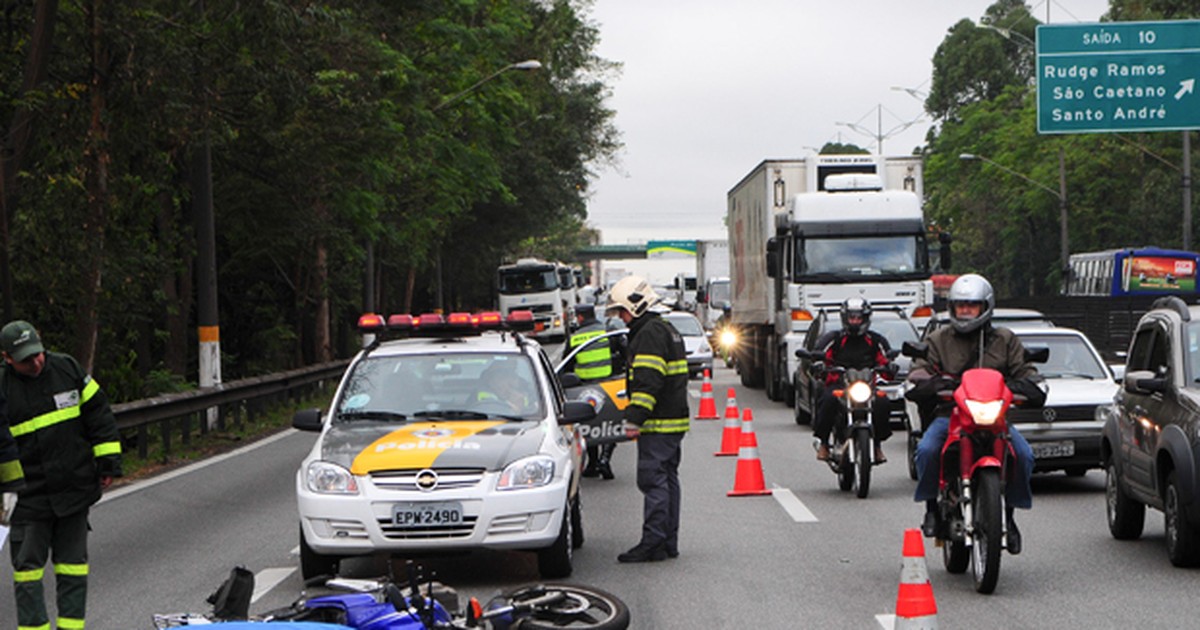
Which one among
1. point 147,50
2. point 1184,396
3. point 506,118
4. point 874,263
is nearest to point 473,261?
point 506,118

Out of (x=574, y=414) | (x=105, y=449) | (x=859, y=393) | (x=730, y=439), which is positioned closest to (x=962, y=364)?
(x=574, y=414)

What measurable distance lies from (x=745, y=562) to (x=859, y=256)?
17.2 m

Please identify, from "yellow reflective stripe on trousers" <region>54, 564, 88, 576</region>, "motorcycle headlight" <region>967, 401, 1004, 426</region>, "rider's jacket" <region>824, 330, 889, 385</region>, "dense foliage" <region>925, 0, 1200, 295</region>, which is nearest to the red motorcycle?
"motorcycle headlight" <region>967, 401, 1004, 426</region>

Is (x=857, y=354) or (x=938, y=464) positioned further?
(x=857, y=354)

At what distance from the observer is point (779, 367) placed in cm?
2964

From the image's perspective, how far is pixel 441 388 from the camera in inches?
437

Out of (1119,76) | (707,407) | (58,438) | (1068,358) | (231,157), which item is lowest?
(707,407)

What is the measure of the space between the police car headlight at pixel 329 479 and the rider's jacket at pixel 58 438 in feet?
5.19

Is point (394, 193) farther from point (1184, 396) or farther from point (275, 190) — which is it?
point (1184, 396)

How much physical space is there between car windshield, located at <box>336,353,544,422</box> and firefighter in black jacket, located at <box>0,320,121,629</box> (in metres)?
2.60

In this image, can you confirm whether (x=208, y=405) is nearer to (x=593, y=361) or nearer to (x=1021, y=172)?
(x=593, y=361)

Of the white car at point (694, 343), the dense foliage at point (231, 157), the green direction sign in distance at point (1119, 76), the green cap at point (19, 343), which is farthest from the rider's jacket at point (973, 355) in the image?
the white car at point (694, 343)

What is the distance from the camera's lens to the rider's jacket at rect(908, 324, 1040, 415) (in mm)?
10219

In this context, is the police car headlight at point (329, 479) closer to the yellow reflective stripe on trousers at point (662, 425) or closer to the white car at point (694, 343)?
the yellow reflective stripe on trousers at point (662, 425)
